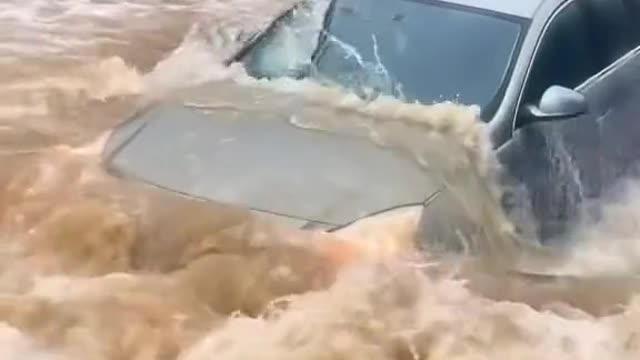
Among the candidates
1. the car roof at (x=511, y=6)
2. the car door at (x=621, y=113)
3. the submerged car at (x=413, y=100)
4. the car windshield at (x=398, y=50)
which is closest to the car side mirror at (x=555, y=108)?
the submerged car at (x=413, y=100)

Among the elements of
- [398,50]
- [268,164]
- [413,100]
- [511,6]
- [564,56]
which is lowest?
[268,164]

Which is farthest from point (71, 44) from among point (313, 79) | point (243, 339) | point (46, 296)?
point (243, 339)

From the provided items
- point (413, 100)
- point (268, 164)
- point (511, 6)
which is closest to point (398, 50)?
point (413, 100)

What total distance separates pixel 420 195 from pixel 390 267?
31 cm

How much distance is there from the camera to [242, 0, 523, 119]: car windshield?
521cm

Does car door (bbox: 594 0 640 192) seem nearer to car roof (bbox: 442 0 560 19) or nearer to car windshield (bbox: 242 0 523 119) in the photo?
car roof (bbox: 442 0 560 19)

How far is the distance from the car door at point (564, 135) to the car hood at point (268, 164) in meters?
0.49

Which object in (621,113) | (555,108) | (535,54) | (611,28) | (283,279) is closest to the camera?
(283,279)

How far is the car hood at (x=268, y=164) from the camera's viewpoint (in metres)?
4.66

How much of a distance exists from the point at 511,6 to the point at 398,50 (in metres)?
0.55

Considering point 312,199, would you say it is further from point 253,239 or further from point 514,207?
point 514,207

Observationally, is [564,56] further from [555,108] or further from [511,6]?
[555,108]

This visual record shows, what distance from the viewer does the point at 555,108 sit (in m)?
5.01

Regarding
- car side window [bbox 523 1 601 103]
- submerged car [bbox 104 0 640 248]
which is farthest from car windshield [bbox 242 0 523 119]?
car side window [bbox 523 1 601 103]
